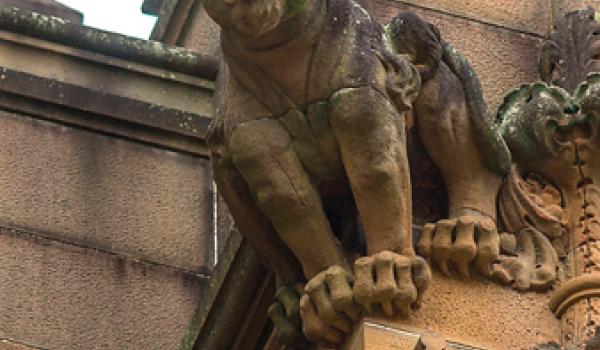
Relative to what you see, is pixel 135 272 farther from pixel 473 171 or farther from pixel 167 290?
pixel 473 171

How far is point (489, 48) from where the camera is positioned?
24.6 feet

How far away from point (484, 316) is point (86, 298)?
1.89m

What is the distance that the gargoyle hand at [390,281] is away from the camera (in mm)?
6602

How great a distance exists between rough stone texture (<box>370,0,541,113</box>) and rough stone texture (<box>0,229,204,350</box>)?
4.65 ft

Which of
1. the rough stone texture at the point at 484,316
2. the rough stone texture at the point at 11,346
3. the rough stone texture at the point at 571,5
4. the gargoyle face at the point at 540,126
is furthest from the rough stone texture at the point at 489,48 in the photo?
the rough stone texture at the point at 11,346

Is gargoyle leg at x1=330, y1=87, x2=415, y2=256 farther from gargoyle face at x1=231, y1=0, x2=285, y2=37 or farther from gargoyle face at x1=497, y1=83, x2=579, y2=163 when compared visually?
gargoyle face at x1=497, y1=83, x2=579, y2=163

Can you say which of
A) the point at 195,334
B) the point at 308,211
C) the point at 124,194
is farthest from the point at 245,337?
the point at 124,194

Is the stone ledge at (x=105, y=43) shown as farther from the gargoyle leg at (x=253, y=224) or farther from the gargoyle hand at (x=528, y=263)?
the gargoyle hand at (x=528, y=263)

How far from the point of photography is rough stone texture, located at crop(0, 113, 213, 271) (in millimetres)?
8516

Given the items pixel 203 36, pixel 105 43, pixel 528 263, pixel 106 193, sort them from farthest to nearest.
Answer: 1. pixel 203 36
2. pixel 105 43
3. pixel 106 193
4. pixel 528 263

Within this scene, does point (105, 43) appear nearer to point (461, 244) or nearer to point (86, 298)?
point (86, 298)

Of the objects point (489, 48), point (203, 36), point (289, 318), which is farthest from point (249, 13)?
point (203, 36)

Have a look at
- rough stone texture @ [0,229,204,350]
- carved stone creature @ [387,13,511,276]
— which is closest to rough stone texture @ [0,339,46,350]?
rough stone texture @ [0,229,204,350]

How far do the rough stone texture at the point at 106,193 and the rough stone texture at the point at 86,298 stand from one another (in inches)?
2.7
